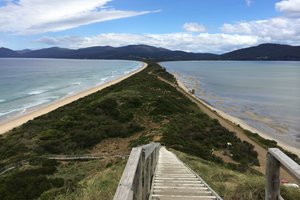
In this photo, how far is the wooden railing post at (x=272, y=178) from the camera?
12.8 feet

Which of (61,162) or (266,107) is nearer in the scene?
(61,162)

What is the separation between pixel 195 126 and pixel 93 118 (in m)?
7.56

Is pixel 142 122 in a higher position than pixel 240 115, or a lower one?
higher

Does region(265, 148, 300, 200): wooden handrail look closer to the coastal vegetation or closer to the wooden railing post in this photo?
the wooden railing post

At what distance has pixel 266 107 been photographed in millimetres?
57750

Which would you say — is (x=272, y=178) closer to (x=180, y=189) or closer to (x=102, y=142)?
(x=180, y=189)

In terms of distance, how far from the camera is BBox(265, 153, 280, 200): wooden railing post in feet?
12.8

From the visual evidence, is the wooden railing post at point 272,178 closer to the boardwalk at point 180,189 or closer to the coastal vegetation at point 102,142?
the boardwalk at point 180,189

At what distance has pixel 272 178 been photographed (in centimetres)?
397

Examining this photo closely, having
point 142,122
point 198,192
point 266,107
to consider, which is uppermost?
point 198,192

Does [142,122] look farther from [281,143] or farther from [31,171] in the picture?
[31,171]

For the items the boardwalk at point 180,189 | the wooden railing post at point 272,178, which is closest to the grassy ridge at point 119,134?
the boardwalk at point 180,189

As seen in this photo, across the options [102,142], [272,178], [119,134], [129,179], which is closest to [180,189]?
[272,178]

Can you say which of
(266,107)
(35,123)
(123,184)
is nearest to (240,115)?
(266,107)
